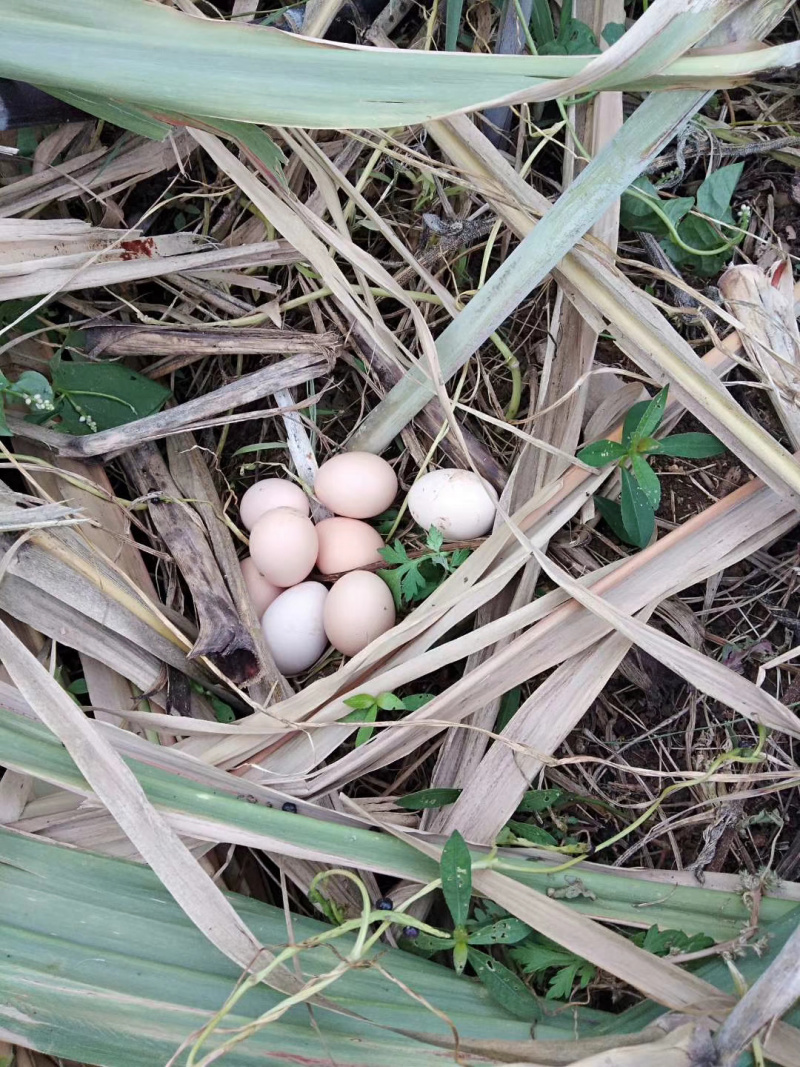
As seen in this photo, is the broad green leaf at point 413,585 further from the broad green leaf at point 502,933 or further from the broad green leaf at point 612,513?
the broad green leaf at point 502,933

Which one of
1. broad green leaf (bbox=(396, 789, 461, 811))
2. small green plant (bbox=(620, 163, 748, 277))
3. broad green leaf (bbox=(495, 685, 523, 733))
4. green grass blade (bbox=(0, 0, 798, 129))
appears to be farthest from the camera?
small green plant (bbox=(620, 163, 748, 277))

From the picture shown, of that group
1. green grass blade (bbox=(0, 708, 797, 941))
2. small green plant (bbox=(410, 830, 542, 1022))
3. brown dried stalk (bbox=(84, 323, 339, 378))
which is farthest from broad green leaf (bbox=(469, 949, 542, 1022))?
brown dried stalk (bbox=(84, 323, 339, 378))

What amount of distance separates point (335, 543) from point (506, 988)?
2.11ft

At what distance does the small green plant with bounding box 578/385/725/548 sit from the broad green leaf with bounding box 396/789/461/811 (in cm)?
42

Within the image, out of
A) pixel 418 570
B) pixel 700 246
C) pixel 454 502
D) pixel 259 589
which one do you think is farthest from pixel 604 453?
pixel 259 589

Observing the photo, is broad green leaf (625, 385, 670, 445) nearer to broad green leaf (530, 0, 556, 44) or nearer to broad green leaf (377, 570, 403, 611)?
broad green leaf (377, 570, 403, 611)

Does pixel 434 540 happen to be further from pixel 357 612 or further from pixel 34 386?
pixel 34 386

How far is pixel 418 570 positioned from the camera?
126 cm

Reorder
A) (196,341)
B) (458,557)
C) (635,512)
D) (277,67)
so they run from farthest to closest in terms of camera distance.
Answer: (196,341)
(458,557)
(635,512)
(277,67)

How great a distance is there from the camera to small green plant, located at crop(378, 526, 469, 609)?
47.6 inches

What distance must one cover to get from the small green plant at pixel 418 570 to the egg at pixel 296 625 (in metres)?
0.11

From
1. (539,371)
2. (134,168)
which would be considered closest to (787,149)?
(539,371)

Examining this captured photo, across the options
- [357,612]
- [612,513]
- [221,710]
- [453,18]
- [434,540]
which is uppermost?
[453,18]

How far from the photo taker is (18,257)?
1246 millimetres
